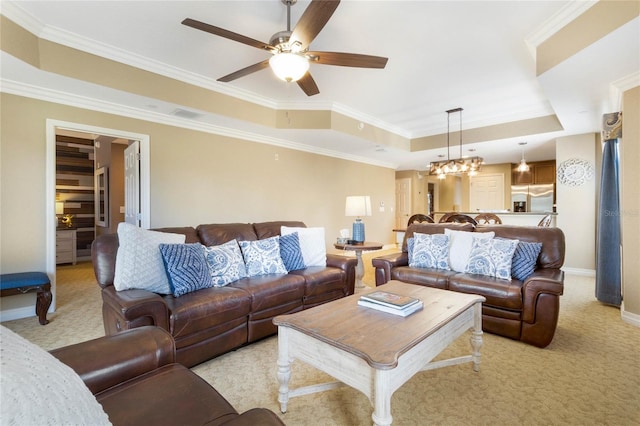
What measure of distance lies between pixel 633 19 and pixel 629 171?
1.70m

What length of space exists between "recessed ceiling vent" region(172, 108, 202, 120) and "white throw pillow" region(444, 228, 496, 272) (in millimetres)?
3654

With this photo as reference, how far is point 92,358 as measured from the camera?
3.85 ft

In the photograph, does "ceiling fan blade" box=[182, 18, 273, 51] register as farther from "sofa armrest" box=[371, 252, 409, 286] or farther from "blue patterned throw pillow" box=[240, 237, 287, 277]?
"sofa armrest" box=[371, 252, 409, 286]

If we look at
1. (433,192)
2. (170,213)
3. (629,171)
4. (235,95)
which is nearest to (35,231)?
(170,213)

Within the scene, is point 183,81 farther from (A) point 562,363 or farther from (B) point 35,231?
(A) point 562,363

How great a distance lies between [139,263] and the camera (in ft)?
7.45

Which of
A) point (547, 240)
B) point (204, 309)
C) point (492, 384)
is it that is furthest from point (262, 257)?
point (547, 240)

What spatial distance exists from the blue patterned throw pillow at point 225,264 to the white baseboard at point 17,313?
90.2 inches

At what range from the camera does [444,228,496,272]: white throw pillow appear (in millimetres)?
3199

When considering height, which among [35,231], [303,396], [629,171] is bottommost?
[303,396]

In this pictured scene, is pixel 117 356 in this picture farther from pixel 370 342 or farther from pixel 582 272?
pixel 582 272

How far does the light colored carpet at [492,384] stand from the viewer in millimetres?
1694

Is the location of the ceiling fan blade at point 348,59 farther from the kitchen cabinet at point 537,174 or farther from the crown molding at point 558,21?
the kitchen cabinet at point 537,174

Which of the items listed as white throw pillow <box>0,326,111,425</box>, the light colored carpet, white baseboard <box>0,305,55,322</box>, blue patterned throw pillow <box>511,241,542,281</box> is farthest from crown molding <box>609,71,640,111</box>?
white baseboard <box>0,305,55,322</box>
